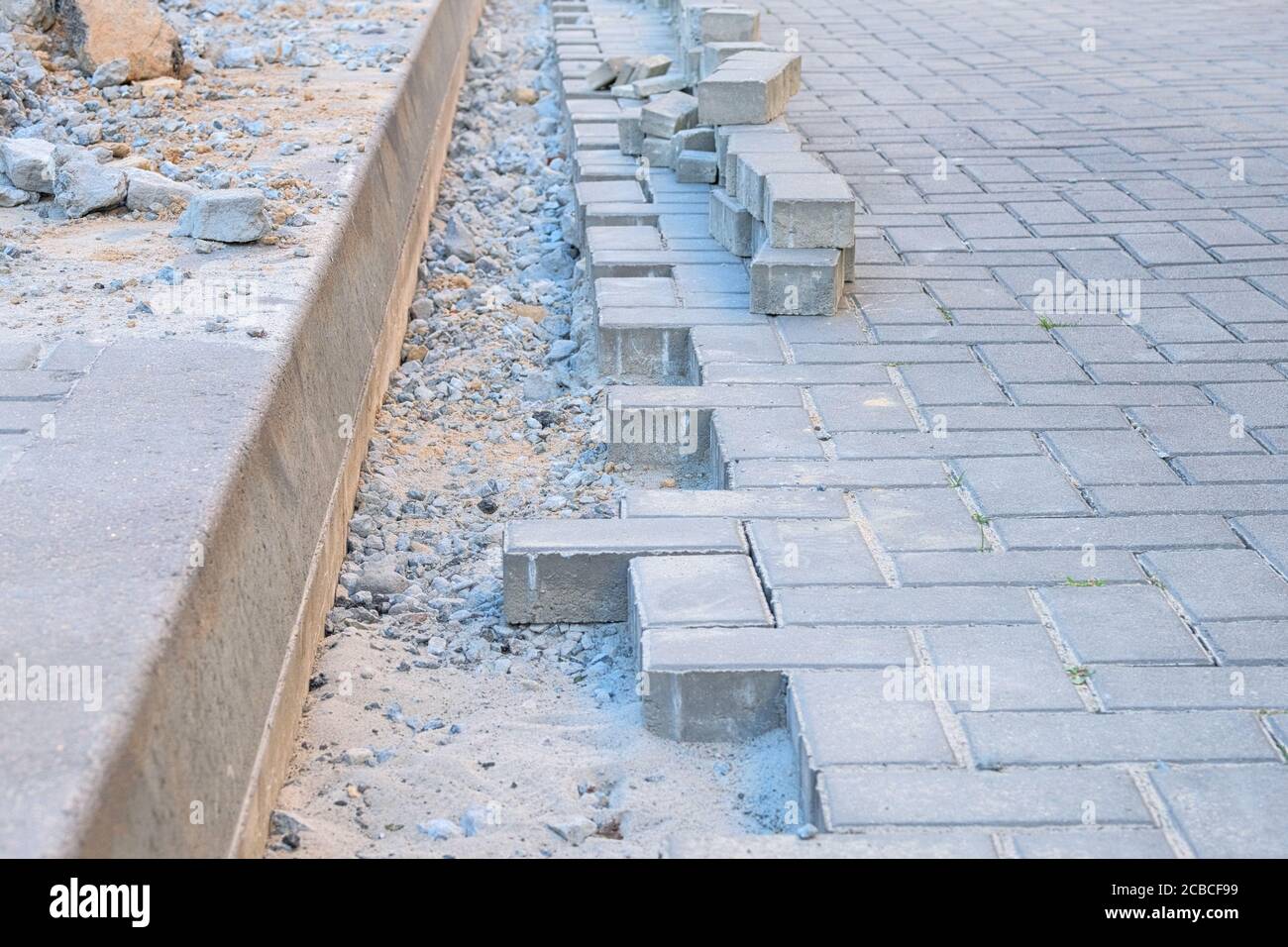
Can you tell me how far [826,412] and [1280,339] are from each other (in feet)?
5.36

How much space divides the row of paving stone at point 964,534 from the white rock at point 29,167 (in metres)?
2.01

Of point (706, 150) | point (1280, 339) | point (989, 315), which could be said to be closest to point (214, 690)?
point (989, 315)

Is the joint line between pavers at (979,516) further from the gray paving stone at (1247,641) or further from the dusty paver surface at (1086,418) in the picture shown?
the gray paving stone at (1247,641)

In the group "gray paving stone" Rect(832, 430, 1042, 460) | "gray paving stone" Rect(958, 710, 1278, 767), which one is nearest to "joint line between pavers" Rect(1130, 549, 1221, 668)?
"gray paving stone" Rect(958, 710, 1278, 767)

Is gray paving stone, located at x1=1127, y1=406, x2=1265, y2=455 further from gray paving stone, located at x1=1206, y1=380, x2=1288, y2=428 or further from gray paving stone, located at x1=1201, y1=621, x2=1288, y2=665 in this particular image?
gray paving stone, located at x1=1201, y1=621, x2=1288, y2=665

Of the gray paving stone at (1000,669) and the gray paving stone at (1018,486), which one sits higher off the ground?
the gray paving stone at (1018,486)

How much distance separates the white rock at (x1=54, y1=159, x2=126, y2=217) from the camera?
5.22m

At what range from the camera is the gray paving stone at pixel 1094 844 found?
8.47 feet

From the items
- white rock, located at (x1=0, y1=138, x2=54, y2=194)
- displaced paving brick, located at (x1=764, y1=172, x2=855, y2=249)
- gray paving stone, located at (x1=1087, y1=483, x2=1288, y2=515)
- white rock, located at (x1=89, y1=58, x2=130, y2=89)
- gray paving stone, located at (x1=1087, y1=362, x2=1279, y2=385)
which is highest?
white rock, located at (x1=89, y1=58, x2=130, y2=89)

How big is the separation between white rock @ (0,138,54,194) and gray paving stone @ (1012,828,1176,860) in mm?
4265

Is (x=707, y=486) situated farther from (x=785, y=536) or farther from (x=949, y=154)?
(x=949, y=154)

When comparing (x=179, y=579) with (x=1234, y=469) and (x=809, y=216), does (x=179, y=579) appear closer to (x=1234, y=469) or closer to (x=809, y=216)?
(x=1234, y=469)

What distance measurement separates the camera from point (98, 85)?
688 centimetres

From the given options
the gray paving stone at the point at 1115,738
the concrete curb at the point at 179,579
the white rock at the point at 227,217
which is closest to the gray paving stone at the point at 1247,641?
the gray paving stone at the point at 1115,738
